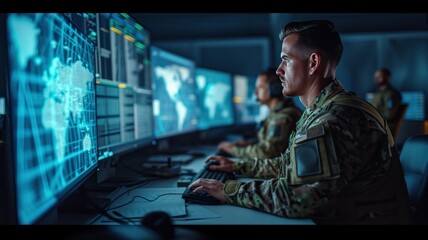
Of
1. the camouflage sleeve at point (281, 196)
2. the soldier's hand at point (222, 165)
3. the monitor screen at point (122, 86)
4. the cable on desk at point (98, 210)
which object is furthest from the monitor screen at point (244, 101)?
the cable on desk at point (98, 210)

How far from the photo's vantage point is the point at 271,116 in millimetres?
2088

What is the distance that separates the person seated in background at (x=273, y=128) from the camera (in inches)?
76.2

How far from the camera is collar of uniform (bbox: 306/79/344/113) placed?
3.43 ft

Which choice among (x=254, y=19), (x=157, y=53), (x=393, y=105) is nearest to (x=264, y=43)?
(x=254, y=19)

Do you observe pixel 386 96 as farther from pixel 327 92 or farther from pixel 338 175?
pixel 338 175

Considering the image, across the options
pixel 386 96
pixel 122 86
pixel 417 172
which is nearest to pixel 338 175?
pixel 417 172

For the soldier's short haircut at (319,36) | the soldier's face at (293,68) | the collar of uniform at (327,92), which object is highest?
the soldier's short haircut at (319,36)

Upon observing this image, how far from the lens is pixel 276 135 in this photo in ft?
6.40

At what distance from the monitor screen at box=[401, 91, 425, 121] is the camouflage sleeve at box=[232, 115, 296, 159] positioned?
2.77 meters

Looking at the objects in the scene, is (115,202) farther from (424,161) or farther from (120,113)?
(424,161)

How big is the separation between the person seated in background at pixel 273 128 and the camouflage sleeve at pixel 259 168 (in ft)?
1.47

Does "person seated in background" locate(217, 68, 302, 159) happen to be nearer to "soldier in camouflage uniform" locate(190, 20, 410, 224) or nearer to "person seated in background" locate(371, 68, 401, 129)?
"soldier in camouflage uniform" locate(190, 20, 410, 224)

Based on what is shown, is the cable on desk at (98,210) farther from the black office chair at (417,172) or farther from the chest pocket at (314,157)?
the black office chair at (417,172)

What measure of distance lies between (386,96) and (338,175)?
362 cm
